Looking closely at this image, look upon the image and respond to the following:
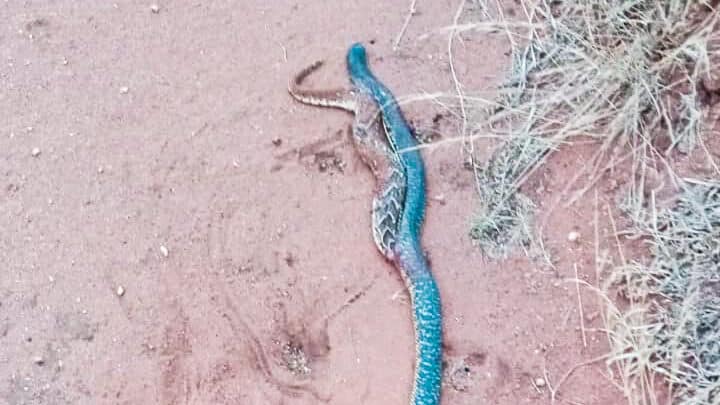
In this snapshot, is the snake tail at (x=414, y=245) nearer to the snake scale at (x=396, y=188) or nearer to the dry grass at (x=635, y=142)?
the snake scale at (x=396, y=188)

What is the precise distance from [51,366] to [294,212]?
126cm

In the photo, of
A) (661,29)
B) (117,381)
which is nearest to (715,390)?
(661,29)

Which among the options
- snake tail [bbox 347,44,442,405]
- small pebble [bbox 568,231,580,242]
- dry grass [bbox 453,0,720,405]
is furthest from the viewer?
small pebble [bbox 568,231,580,242]

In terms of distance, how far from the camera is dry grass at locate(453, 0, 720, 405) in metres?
3.49

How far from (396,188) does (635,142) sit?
43.3 inches

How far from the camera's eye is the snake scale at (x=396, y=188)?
3.69 meters

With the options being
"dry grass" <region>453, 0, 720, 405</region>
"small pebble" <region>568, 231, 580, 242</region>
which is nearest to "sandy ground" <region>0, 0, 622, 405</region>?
"small pebble" <region>568, 231, 580, 242</region>

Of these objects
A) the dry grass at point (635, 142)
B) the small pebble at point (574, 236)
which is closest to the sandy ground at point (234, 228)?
the small pebble at point (574, 236)

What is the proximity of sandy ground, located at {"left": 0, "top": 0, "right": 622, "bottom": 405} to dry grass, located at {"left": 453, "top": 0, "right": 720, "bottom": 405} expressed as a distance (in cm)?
12

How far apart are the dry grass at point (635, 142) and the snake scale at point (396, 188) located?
302 mm

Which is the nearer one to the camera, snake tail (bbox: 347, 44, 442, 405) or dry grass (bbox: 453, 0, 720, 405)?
dry grass (bbox: 453, 0, 720, 405)

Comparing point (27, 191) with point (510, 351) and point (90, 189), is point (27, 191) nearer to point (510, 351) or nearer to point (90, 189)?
point (90, 189)

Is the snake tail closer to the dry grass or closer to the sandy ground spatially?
the sandy ground

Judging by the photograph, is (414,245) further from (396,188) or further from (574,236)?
(574,236)
